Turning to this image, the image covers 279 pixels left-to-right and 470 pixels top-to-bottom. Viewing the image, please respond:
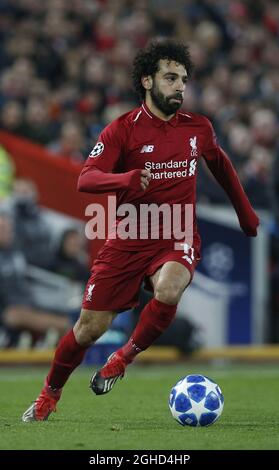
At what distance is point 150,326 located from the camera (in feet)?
26.3

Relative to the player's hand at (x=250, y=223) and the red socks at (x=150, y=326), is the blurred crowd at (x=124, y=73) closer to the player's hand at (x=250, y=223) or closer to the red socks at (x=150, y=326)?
the player's hand at (x=250, y=223)

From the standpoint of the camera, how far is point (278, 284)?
48.4 ft

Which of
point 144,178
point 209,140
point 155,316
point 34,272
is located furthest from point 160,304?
point 34,272

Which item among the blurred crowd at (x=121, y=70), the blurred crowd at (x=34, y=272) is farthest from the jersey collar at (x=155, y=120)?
the blurred crowd at (x=121, y=70)

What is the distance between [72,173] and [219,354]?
2.65 meters

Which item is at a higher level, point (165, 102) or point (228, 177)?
point (165, 102)

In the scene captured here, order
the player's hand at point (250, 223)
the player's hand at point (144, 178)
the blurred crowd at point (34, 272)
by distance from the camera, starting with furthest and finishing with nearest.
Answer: the blurred crowd at point (34, 272), the player's hand at point (250, 223), the player's hand at point (144, 178)

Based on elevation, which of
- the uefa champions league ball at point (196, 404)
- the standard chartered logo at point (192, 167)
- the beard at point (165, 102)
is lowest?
the uefa champions league ball at point (196, 404)

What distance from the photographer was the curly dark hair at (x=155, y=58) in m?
8.25

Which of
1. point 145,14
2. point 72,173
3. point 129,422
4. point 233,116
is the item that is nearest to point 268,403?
point 129,422

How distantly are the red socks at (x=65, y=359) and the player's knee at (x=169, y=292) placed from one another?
665mm

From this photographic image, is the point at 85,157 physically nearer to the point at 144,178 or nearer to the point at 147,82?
the point at 147,82

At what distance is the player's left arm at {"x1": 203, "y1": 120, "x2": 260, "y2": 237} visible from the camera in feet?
27.6

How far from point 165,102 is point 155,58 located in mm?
368
